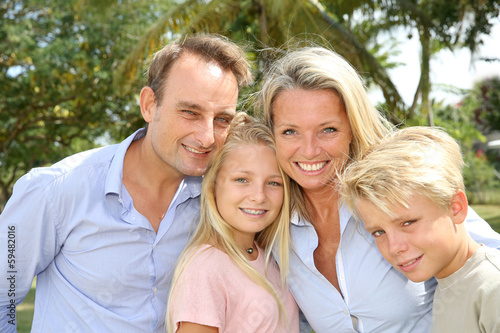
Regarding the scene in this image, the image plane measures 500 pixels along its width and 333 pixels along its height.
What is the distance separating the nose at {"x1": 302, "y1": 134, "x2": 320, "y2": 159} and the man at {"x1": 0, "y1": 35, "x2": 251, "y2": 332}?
1.67 ft

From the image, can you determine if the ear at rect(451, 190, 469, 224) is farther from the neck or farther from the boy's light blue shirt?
the neck

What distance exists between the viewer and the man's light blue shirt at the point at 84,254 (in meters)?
2.61

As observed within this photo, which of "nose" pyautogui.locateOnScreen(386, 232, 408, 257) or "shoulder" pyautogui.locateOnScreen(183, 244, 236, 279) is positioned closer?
"nose" pyautogui.locateOnScreen(386, 232, 408, 257)

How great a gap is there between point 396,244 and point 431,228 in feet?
0.52

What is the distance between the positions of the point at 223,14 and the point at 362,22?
697 centimetres

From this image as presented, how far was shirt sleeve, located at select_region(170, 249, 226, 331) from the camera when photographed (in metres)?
2.49

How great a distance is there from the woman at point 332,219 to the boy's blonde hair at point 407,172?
0.67 feet

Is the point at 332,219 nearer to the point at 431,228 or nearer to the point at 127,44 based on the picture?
the point at 431,228

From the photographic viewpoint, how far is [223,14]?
11000mm

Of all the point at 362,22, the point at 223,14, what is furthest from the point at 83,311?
the point at 362,22

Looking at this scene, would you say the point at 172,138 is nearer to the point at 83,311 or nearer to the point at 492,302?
the point at 83,311

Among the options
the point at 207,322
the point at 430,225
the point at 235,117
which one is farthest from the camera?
the point at 235,117

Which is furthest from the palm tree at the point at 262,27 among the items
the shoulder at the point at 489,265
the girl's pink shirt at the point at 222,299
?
the shoulder at the point at 489,265

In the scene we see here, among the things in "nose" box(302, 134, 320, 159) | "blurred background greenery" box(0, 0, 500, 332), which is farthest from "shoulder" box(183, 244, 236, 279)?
"blurred background greenery" box(0, 0, 500, 332)
